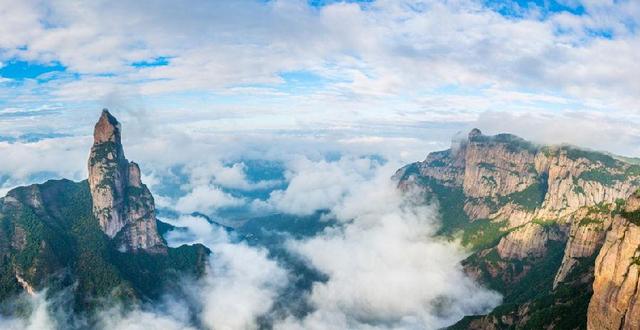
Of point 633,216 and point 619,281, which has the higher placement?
point 633,216

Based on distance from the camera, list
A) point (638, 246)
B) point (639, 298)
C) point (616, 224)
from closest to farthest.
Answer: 1. point (639, 298)
2. point (638, 246)
3. point (616, 224)

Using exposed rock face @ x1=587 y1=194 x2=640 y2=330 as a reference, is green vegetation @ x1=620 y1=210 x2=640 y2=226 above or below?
above

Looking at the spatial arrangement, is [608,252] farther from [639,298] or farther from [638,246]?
[639,298]

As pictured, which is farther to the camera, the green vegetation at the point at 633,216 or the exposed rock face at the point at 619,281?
the green vegetation at the point at 633,216

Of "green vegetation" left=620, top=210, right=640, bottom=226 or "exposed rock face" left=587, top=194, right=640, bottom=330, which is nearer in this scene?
"exposed rock face" left=587, top=194, right=640, bottom=330

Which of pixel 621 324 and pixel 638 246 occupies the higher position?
pixel 638 246

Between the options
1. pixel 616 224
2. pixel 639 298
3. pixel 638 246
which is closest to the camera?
pixel 639 298

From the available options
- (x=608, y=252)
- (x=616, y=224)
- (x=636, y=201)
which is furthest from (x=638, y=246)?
(x=636, y=201)

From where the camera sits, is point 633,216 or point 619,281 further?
point 633,216
